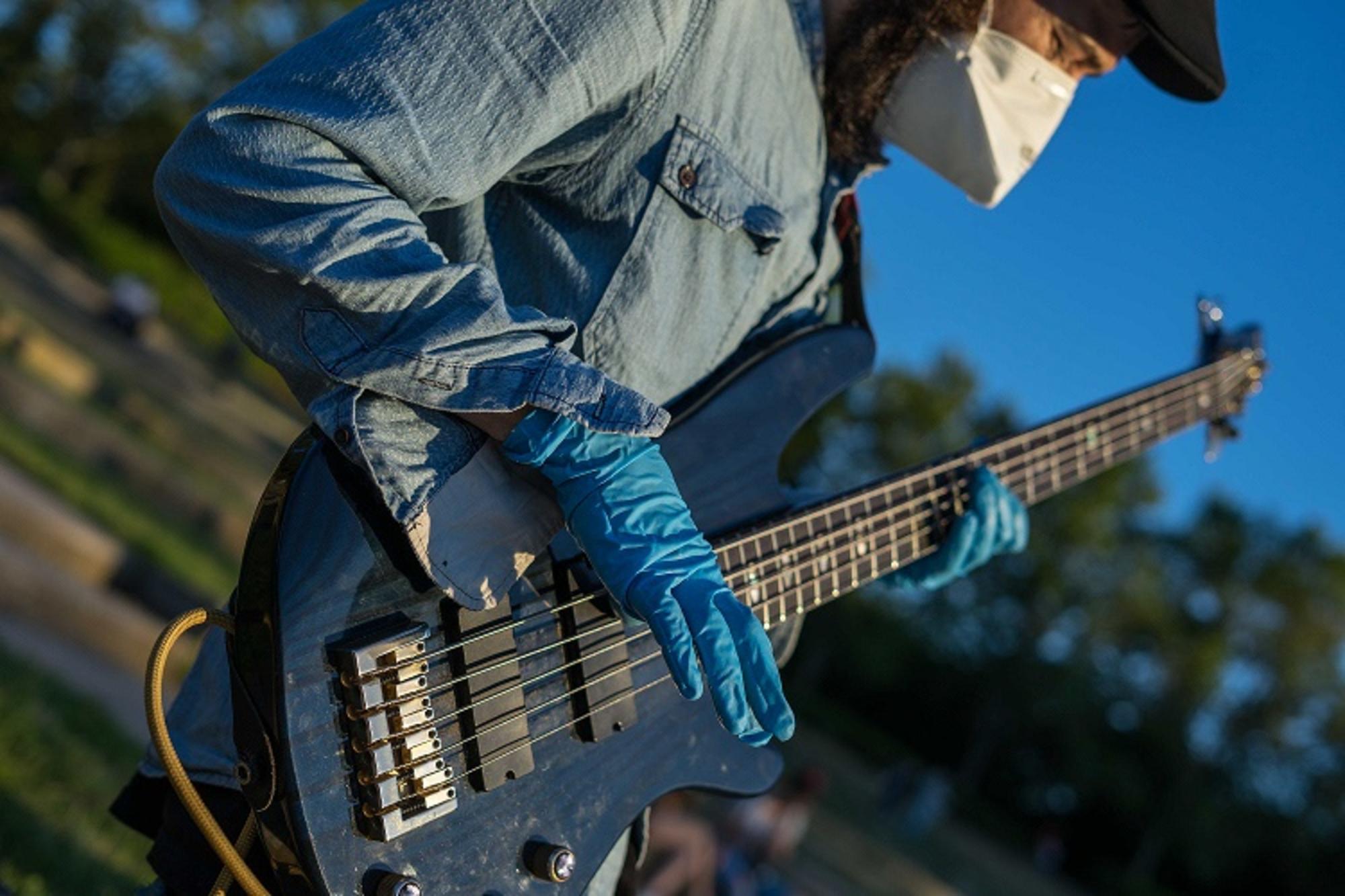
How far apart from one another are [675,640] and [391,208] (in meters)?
0.81

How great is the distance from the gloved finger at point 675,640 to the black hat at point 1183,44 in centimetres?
165

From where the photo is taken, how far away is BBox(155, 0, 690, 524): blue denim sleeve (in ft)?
6.61

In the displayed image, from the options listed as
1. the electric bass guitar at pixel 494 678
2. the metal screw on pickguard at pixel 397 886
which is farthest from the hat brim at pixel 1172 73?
the metal screw on pickguard at pixel 397 886

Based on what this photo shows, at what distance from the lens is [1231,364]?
14.8 ft

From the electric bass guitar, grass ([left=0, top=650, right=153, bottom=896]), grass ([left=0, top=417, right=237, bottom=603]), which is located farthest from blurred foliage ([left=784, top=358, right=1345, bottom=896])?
the electric bass guitar

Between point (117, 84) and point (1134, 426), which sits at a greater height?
point (1134, 426)

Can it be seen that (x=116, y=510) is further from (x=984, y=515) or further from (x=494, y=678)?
(x=494, y=678)

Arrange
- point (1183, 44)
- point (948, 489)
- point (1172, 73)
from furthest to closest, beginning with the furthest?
point (948, 489) < point (1172, 73) < point (1183, 44)

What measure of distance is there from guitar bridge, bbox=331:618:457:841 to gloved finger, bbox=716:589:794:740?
500 mm

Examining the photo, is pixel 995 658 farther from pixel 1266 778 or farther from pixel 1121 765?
pixel 1266 778

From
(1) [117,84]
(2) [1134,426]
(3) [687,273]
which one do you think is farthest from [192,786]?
(1) [117,84]

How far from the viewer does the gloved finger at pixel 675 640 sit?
220 cm

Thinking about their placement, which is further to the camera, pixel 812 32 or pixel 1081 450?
pixel 1081 450

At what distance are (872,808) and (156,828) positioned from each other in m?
25.8
